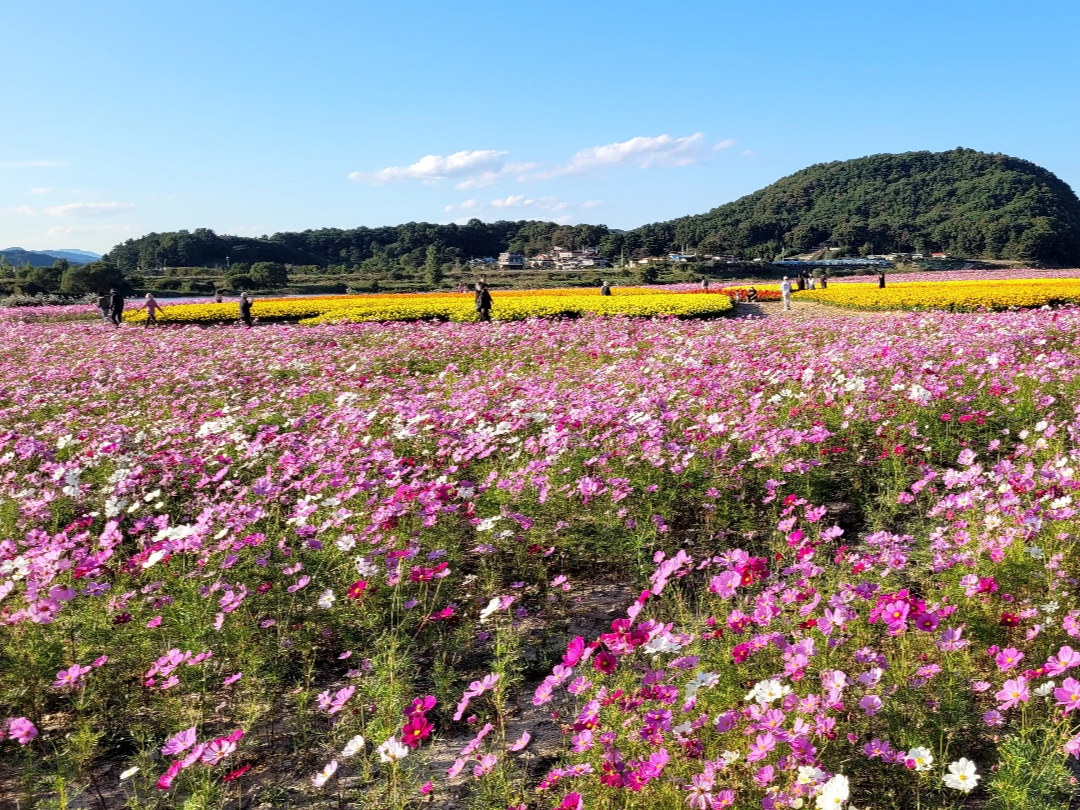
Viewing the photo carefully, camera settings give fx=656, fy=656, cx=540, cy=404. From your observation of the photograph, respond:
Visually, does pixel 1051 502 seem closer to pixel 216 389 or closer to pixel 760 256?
pixel 216 389

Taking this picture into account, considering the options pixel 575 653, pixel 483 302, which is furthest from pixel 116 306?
pixel 575 653

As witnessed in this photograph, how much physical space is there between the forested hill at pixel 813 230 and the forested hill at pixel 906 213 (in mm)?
215

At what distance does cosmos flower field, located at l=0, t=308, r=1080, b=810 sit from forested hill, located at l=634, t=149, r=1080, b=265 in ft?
302

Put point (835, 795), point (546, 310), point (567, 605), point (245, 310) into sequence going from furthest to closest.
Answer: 1. point (245, 310)
2. point (546, 310)
3. point (567, 605)
4. point (835, 795)

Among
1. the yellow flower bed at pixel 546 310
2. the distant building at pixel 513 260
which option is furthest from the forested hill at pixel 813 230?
the yellow flower bed at pixel 546 310

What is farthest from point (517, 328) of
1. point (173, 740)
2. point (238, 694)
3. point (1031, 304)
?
point (1031, 304)

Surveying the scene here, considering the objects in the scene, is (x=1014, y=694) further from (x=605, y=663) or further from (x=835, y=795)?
(x=605, y=663)

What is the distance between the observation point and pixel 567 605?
3.68 m

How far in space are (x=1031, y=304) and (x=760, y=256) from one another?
269 feet

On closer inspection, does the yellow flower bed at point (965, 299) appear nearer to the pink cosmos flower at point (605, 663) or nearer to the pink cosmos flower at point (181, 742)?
the pink cosmos flower at point (605, 663)

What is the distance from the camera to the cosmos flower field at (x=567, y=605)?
2.01 meters

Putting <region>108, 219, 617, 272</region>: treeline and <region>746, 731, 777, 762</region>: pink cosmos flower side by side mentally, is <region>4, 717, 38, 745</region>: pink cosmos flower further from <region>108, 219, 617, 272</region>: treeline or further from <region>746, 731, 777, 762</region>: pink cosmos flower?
<region>108, 219, 617, 272</region>: treeline

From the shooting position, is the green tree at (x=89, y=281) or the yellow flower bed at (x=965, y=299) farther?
the green tree at (x=89, y=281)

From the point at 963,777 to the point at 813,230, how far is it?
126541mm
